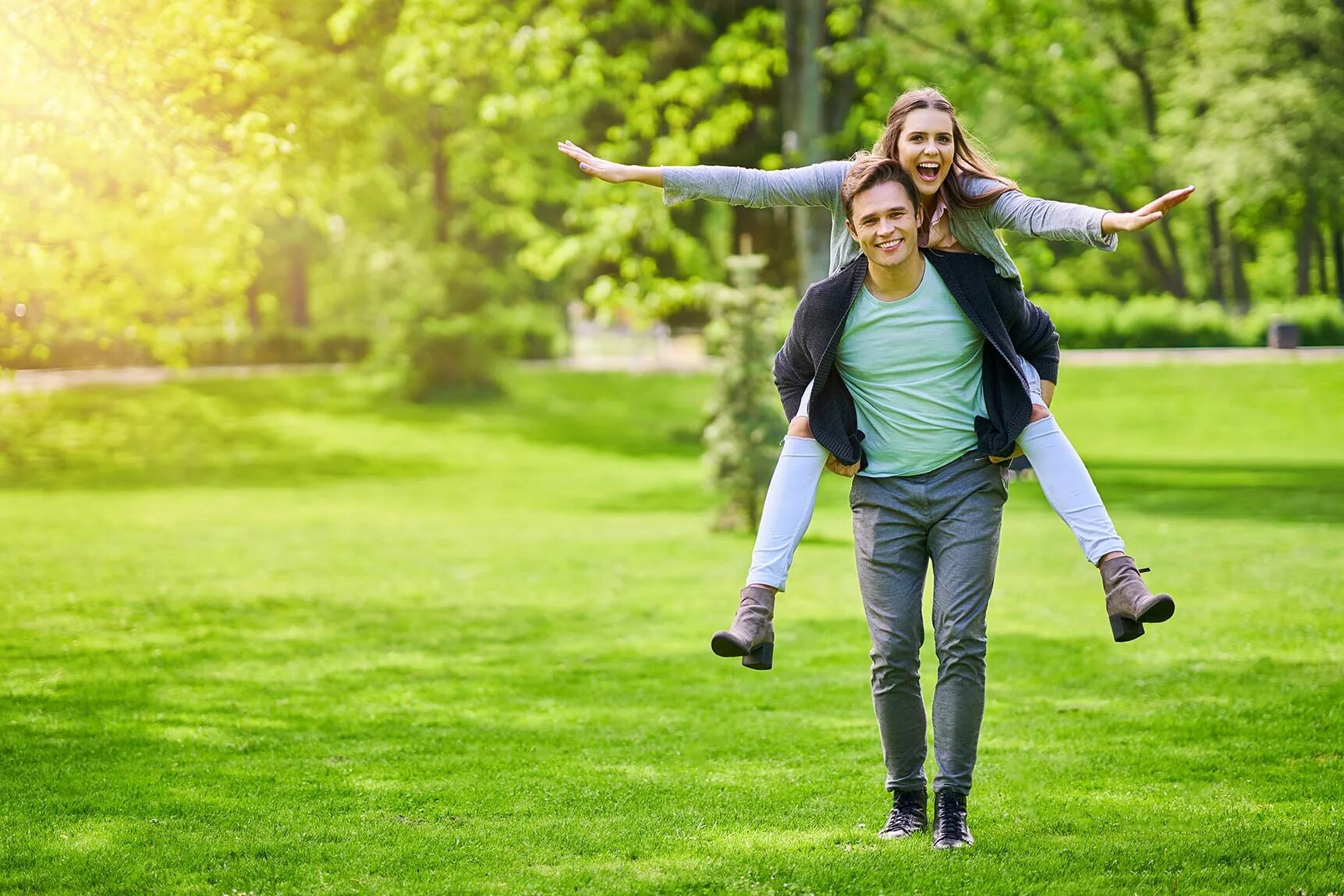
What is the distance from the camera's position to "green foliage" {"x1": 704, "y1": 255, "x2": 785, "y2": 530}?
15375mm

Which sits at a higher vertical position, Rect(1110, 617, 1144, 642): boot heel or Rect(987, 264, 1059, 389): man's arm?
Rect(987, 264, 1059, 389): man's arm

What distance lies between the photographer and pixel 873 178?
14.8 ft

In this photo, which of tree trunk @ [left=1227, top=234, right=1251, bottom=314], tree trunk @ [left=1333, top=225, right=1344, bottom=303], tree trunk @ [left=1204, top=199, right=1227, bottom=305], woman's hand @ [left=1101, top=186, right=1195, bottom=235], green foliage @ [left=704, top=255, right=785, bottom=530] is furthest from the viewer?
tree trunk @ [left=1333, top=225, right=1344, bottom=303]

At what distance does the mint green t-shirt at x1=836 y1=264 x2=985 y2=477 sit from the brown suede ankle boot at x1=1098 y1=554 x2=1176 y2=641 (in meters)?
0.58

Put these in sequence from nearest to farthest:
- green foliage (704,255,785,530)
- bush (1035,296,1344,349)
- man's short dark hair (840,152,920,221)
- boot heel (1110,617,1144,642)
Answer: boot heel (1110,617,1144,642) → man's short dark hair (840,152,920,221) → green foliage (704,255,785,530) → bush (1035,296,1344,349)

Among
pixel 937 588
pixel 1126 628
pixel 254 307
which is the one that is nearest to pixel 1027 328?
pixel 937 588

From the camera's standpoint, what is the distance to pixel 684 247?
20219mm

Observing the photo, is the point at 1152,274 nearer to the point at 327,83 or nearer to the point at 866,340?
the point at 327,83

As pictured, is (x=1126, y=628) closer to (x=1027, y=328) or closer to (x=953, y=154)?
(x=1027, y=328)

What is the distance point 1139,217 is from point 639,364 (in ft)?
111

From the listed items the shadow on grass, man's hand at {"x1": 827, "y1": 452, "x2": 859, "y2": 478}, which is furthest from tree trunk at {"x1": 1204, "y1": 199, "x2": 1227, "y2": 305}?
man's hand at {"x1": 827, "y1": 452, "x2": 859, "y2": 478}

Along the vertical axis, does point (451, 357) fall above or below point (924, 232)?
below

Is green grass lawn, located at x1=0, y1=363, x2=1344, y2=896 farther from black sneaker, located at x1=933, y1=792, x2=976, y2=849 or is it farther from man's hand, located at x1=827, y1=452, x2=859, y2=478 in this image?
man's hand, located at x1=827, y1=452, x2=859, y2=478

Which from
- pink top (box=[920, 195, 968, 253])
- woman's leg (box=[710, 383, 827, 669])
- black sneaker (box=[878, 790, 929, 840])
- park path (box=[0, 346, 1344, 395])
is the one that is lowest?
black sneaker (box=[878, 790, 929, 840])
